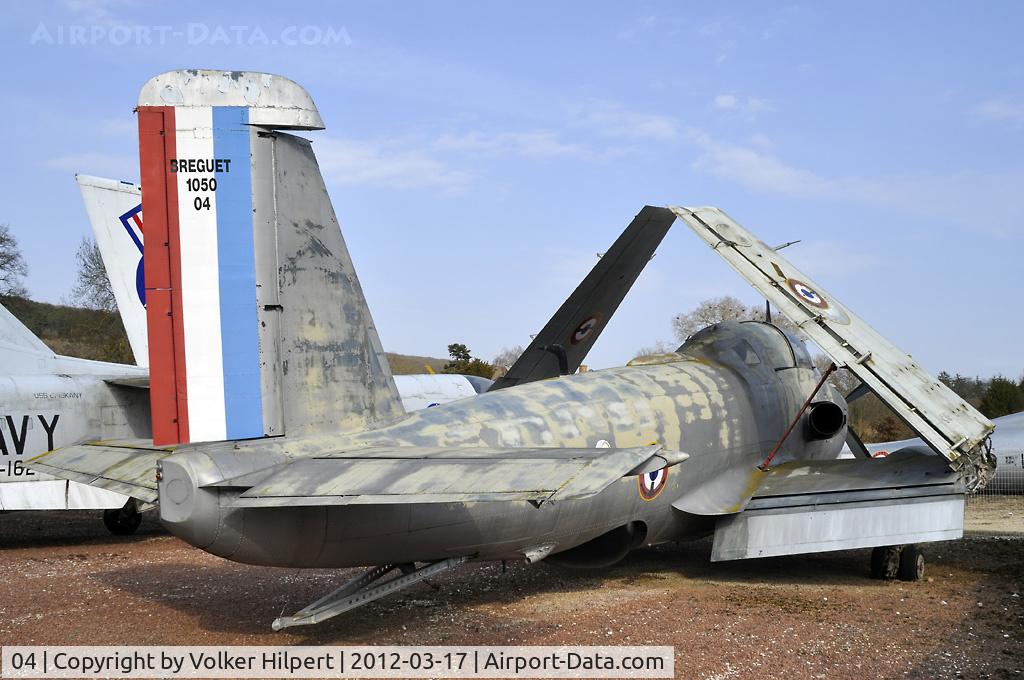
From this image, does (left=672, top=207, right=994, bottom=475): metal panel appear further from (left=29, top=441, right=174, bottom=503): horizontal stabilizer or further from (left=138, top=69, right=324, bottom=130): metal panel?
(left=29, top=441, right=174, bottom=503): horizontal stabilizer

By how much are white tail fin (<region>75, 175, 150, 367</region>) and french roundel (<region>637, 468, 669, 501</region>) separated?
900cm

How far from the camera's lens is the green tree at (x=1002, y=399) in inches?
1340

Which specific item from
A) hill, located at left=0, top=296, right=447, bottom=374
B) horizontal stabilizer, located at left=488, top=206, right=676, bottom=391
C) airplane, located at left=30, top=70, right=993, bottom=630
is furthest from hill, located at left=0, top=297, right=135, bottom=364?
airplane, located at left=30, top=70, right=993, bottom=630

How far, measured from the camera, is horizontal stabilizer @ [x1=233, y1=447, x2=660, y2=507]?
16.3 feet

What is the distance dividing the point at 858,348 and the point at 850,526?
1.78m

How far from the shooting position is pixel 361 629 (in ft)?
26.5

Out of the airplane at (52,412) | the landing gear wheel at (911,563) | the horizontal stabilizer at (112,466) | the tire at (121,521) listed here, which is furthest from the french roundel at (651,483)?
the tire at (121,521)

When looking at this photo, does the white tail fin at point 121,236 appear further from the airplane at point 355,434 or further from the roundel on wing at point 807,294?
the roundel on wing at point 807,294

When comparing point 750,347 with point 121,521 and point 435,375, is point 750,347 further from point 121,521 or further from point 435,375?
point 121,521

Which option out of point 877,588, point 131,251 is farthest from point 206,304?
point 131,251

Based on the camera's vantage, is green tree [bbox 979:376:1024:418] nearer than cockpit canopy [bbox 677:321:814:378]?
No

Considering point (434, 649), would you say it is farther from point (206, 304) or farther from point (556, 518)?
point (206, 304)

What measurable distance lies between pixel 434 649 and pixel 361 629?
2.97 ft

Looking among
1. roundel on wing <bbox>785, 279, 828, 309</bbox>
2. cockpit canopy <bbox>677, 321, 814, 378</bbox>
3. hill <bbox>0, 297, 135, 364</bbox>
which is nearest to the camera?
roundel on wing <bbox>785, 279, 828, 309</bbox>
